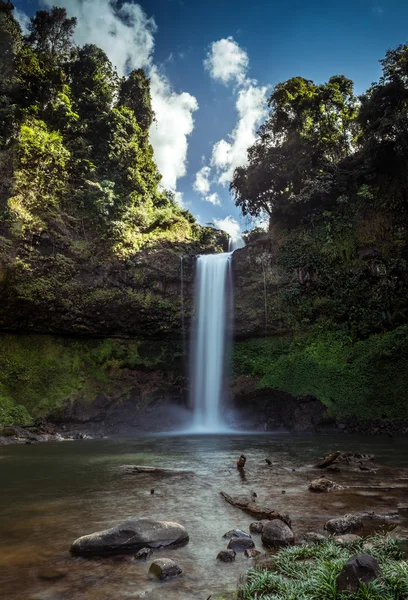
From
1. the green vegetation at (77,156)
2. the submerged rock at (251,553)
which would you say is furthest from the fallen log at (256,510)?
the green vegetation at (77,156)

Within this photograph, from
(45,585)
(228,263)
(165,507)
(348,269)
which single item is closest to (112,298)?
(228,263)

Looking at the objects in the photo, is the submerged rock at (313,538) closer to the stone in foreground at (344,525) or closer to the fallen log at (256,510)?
the stone in foreground at (344,525)

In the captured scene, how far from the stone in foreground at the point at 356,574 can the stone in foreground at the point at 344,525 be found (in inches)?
79.5

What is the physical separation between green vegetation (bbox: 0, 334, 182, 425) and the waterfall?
6.48ft

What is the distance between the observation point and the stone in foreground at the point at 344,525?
4.69 m

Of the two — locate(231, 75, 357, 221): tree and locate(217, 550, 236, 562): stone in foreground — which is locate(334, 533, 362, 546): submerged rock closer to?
locate(217, 550, 236, 562): stone in foreground

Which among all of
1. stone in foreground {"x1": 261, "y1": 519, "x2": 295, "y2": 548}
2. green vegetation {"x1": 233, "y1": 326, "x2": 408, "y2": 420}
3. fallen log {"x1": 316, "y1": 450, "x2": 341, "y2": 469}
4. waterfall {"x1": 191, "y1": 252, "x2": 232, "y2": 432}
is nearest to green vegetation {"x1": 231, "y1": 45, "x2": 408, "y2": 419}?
green vegetation {"x1": 233, "y1": 326, "x2": 408, "y2": 420}

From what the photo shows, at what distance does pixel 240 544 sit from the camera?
4.38 m

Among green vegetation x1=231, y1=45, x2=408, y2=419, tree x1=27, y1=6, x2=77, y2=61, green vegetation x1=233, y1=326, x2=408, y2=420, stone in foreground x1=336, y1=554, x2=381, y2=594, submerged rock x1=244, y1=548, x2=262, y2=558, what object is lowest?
submerged rock x1=244, y1=548, x2=262, y2=558

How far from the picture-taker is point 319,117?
29.3 m

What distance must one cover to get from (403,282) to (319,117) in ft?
51.0

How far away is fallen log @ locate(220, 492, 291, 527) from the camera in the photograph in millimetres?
5156

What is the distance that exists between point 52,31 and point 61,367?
34.1 m

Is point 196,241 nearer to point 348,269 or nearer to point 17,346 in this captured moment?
point 348,269
